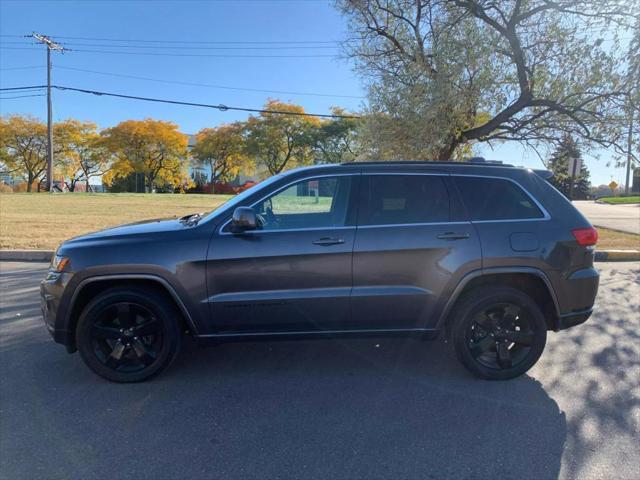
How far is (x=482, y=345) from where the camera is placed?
13.0ft

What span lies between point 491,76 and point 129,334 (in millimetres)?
11538

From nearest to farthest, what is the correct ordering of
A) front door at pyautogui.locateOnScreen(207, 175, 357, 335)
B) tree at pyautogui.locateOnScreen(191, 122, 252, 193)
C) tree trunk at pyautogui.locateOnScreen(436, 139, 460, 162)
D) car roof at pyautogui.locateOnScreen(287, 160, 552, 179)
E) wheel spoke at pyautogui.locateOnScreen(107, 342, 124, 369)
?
1. front door at pyautogui.locateOnScreen(207, 175, 357, 335)
2. wheel spoke at pyautogui.locateOnScreen(107, 342, 124, 369)
3. car roof at pyautogui.locateOnScreen(287, 160, 552, 179)
4. tree trunk at pyautogui.locateOnScreen(436, 139, 460, 162)
5. tree at pyautogui.locateOnScreen(191, 122, 252, 193)

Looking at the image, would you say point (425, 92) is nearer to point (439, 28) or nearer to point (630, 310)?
point (439, 28)

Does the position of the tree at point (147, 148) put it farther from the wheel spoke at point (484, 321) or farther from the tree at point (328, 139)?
the wheel spoke at point (484, 321)

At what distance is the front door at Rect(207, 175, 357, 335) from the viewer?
3721 mm

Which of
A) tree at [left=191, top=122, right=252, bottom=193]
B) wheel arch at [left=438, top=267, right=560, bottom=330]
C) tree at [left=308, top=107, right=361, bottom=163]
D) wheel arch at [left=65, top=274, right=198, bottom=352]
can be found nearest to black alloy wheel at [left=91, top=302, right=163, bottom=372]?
wheel arch at [left=65, top=274, right=198, bottom=352]

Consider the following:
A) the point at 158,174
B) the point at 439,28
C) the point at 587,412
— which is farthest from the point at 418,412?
the point at 158,174

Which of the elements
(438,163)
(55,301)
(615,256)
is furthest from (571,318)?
(615,256)

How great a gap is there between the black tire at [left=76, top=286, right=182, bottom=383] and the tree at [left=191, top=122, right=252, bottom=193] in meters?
55.1

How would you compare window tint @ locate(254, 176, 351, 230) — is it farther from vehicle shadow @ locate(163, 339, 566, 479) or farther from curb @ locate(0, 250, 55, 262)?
curb @ locate(0, 250, 55, 262)

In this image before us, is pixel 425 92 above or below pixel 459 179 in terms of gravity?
above

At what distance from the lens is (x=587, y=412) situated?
3.48 metres

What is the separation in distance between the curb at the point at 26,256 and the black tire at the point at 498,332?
28.8ft

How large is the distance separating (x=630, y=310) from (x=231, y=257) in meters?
5.48
